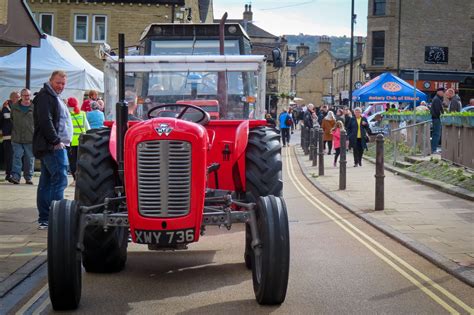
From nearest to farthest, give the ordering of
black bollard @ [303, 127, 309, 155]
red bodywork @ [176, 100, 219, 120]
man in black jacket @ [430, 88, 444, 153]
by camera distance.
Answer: red bodywork @ [176, 100, 219, 120] < man in black jacket @ [430, 88, 444, 153] < black bollard @ [303, 127, 309, 155]

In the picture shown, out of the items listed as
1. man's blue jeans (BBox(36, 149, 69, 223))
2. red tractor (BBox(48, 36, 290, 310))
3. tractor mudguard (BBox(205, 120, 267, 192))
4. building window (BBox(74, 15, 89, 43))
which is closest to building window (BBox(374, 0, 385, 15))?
building window (BBox(74, 15, 89, 43))

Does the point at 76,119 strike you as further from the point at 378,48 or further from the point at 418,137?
the point at 378,48

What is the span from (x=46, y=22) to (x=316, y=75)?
67.7 meters

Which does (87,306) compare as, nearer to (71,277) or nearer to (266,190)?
(71,277)

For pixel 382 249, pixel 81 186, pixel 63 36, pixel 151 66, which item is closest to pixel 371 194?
pixel 382 249

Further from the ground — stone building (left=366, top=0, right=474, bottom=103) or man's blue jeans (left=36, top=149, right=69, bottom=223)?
stone building (left=366, top=0, right=474, bottom=103)

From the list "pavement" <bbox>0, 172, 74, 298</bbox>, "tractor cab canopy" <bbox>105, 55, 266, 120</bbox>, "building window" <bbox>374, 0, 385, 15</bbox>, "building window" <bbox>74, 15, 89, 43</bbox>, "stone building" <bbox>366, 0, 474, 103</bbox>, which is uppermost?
"building window" <bbox>374, 0, 385, 15</bbox>

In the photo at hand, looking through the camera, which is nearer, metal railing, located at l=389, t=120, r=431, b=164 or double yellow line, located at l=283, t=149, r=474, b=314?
double yellow line, located at l=283, t=149, r=474, b=314

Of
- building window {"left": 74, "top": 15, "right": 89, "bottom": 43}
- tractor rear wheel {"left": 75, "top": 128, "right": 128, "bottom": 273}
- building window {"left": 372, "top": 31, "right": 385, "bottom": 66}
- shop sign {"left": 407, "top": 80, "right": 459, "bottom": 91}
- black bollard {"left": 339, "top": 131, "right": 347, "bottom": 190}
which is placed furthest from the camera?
building window {"left": 372, "top": 31, "right": 385, "bottom": 66}

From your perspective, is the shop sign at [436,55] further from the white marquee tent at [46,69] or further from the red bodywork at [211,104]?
the red bodywork at [211,104]

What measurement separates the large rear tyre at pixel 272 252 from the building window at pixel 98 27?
3307 cm

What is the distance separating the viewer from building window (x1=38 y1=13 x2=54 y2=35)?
37906mm

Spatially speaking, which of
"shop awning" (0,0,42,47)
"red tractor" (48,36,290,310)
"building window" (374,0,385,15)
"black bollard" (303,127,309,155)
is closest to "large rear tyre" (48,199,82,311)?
"red tractor" (48,36,290,310)

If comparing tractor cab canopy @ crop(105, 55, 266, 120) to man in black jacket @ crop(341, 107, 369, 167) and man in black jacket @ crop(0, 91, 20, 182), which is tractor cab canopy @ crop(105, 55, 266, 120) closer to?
man in black jacket @ crop(0, 91, 20, 182)
